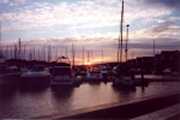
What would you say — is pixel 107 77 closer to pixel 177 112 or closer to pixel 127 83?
pixel 127 83

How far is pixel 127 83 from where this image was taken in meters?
37.4

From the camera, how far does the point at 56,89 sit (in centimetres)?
3219

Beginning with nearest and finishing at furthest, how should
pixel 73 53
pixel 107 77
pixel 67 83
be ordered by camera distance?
pixel 67 83, pixel 107 77, pixel 73 53

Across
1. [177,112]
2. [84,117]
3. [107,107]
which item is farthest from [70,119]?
[177,112]

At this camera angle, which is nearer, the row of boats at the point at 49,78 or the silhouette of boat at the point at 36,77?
the row of boats at the point at 49,78

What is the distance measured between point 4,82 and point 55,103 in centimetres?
1324

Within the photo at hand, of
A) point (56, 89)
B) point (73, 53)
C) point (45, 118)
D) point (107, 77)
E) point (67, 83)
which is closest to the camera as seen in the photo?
point (45, 118)

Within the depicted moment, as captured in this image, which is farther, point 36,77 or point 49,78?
point 36,77

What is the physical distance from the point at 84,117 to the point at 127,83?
27.6 meters

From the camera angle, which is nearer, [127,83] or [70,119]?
[70,119]

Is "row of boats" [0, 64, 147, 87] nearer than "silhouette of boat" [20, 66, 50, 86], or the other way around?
"row of boats" [0, 64, 147, 87]

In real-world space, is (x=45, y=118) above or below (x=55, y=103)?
above

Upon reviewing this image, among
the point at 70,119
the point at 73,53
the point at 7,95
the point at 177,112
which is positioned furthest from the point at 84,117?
the point at 73,53

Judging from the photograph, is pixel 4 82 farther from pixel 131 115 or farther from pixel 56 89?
pixel 131 115
